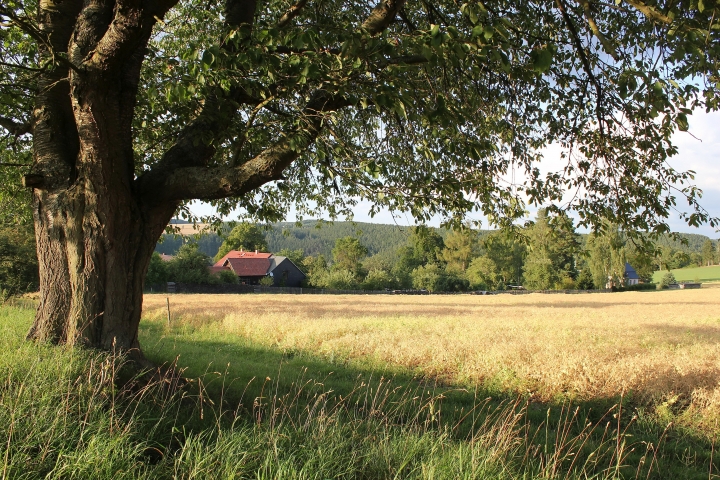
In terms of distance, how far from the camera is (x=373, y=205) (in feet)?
22.9

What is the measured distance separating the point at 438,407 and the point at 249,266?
229 ft

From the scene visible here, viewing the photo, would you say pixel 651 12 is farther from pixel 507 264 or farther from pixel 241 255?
pixel 507 264

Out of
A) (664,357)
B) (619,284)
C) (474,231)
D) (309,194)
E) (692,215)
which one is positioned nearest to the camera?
(692,215)

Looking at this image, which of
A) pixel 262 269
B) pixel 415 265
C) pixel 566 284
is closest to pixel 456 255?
pixel 415 265

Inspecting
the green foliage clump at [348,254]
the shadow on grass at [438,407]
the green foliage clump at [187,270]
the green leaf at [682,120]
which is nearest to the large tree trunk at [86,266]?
the shadow on grass at [438,407]

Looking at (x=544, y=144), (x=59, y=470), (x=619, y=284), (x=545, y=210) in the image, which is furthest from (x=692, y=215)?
(x=619, y=284)

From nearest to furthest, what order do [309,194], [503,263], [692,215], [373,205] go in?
[692,215], [373,205], [309,194], [503,263]

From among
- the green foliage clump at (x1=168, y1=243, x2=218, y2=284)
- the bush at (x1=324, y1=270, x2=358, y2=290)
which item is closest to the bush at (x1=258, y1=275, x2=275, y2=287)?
the bush at (x1=324, y1=270, x2=358, y2=290)

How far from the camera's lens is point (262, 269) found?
73250 mm

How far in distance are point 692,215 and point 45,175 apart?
7.90 meters

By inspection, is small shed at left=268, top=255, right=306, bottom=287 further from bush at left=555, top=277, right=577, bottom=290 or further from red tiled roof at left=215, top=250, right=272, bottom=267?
bush at left=555, top=277, right=577, bottom=290

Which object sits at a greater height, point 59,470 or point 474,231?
point 474,231

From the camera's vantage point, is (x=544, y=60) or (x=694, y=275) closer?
(x=544, y=60)

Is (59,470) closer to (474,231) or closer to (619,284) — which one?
(474,231)
